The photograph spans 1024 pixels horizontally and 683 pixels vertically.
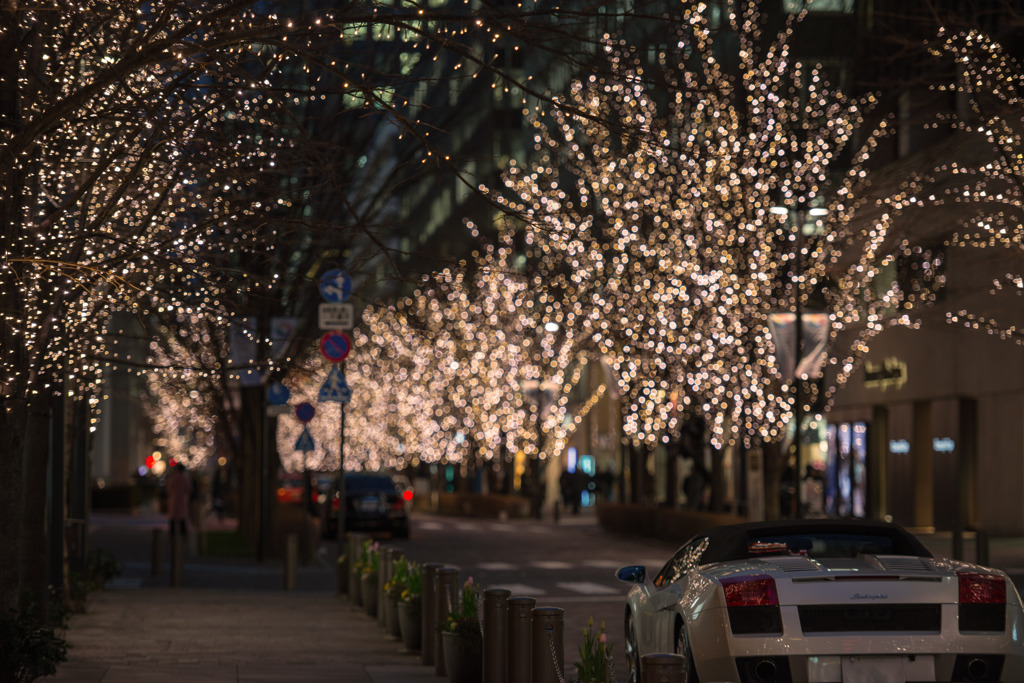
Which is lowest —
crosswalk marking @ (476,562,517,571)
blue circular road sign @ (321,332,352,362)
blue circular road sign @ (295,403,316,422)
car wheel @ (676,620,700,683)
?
crosswalk marking @ (476,562,517,571)

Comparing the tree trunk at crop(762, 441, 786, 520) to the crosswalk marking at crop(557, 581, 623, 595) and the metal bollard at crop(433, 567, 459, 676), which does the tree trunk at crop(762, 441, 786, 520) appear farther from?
the metal bollard at crop(433, 567, 459, 676)

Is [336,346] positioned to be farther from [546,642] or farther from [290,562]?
[546,642]

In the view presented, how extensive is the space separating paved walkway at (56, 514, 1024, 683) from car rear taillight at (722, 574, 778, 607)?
4.41 meters

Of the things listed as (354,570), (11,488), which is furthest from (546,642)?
(354,570)

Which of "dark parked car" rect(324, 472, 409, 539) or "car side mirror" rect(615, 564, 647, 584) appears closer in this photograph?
"car side mirror" rect(615, 564, 647, 584)

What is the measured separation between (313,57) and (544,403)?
149 feet

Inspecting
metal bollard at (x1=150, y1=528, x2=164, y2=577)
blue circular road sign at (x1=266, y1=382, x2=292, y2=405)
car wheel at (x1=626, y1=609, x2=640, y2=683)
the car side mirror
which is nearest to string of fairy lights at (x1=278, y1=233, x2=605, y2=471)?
blue circular road sign at (x1=266, y1=382, x2=292, y2=405)

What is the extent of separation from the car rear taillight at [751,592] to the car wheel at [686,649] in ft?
1.70

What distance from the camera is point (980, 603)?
8.84 metres

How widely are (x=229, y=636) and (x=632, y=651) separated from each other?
6193 millimetres

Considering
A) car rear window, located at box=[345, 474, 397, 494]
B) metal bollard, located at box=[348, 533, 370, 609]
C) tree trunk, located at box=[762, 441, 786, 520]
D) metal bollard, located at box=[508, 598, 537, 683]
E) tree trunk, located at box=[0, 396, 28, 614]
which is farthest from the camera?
car rear window, located at box=[345, 474, 397, 494]

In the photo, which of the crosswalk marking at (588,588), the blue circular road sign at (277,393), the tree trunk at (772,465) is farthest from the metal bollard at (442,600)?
the tree trunk at (772,465)

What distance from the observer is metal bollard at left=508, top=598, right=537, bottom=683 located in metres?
9.70

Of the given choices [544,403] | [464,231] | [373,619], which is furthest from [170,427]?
[373,619]
